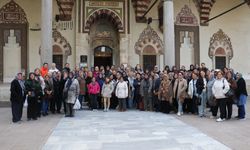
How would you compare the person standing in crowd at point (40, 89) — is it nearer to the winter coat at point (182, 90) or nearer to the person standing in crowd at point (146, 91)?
the person standing in crowd at point (146, 91)

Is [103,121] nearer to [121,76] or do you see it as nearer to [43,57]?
[121,76]

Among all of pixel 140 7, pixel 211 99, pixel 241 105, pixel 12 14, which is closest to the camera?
pixel 241 105

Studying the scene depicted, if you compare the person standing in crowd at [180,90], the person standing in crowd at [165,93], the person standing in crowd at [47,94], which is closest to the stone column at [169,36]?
the person standing in crowd at [165,93]

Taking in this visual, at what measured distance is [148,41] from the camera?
19.7m

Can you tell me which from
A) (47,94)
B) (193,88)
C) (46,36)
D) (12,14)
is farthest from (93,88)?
(12,14)

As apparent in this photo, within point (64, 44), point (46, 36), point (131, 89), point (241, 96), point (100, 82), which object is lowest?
point (241, 96)

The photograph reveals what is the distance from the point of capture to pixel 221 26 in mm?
20781

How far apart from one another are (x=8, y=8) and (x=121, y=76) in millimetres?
9484

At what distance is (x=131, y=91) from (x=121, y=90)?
1.97 ft

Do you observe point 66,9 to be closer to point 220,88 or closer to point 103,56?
point 103,56

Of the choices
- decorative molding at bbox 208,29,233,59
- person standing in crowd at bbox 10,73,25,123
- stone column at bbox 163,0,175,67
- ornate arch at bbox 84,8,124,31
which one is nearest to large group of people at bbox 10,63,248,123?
person standing in crowd at bbox 10,73,25,123

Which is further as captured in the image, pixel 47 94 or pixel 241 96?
pixel 47 94

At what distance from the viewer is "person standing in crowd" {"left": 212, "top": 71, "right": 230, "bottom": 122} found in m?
10.1

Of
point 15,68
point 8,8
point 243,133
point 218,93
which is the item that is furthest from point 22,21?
point 243,133
